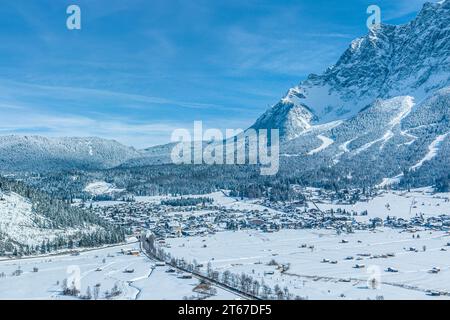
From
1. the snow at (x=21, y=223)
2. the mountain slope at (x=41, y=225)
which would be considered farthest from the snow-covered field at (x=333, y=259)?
the snow at (x=21, y=223)

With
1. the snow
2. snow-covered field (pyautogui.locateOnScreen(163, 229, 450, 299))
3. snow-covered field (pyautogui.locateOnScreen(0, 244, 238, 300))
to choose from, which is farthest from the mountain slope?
snow-covered field (pyautogui.locateOnScreen(163, 229, 450, 299))

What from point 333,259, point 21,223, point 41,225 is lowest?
point 333,259

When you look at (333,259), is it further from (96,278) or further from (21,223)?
(21,223)

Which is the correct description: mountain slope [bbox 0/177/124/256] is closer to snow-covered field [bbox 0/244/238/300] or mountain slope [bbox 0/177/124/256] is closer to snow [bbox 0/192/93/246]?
Result: snow [bbox 0/192/93/246]

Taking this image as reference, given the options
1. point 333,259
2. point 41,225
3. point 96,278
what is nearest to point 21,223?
point 41,225

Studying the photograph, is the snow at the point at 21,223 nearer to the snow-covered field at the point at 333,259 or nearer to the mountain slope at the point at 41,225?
the mountain slope at the point at 41,225
